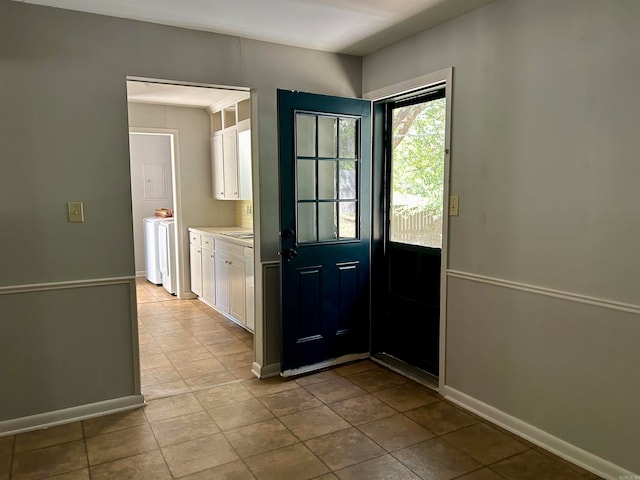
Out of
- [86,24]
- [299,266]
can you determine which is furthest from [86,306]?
[86,24]

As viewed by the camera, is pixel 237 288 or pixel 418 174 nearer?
pixel 418 174

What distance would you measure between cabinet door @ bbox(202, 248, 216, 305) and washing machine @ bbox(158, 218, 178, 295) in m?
0.69

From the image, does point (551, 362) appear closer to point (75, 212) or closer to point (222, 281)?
point (75, 212)

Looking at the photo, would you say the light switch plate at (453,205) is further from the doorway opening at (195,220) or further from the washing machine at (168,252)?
the washing machine at (168,252)

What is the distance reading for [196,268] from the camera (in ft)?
18.6

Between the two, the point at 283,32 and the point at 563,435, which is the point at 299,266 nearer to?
the point at 283,32

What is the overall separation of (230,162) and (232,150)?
0.15 meters

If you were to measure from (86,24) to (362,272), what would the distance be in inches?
97.6

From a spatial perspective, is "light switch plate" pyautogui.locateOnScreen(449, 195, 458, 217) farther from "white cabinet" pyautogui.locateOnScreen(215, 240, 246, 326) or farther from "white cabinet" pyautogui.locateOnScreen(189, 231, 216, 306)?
"white cabinet" pyautogui.locateOnScreen(189, 231, 216, 306)

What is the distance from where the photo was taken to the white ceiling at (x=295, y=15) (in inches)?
104

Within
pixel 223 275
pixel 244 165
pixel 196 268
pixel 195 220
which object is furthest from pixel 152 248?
pixel 244 165

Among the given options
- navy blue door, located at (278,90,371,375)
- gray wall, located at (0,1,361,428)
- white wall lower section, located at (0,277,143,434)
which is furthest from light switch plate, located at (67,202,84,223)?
navy blue door, located at (278,90,371,375)

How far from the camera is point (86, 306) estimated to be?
2838 millimetres

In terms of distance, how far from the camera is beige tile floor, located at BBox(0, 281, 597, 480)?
90.4 inches
